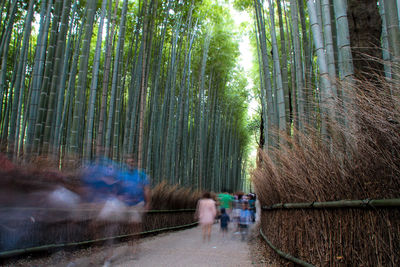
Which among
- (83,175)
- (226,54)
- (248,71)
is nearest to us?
(83,175)

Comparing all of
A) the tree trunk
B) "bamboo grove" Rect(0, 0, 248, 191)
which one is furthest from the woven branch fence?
"bamboo grove" Rect(0, 0, 248, 191)

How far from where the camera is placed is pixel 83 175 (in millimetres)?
3615

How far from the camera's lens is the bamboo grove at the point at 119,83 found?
4.46m

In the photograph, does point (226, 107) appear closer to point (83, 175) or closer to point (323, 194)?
point (83, 175)

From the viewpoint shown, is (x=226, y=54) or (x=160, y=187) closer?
(x=160, y=187)

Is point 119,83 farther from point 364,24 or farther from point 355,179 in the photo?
point 355,179

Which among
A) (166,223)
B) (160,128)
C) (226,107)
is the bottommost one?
(166,223)

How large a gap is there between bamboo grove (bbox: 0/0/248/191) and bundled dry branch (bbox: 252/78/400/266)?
9.12 feet

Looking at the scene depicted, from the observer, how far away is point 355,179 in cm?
160

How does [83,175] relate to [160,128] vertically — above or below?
below

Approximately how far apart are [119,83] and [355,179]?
220 inches

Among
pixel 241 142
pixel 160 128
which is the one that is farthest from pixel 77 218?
pixel 241 142

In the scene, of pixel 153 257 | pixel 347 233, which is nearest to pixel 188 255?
pixel 153 257

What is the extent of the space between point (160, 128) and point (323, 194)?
6.17 metres
